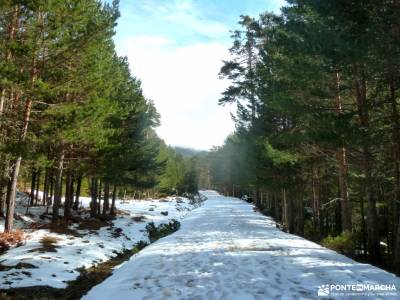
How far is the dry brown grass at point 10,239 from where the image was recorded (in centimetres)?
1441

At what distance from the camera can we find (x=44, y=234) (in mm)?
16953

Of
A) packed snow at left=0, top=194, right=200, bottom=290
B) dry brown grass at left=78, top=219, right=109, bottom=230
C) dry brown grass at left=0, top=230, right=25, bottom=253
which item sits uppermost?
dry brown grass at left=78, top=219, right=109, bottom=230

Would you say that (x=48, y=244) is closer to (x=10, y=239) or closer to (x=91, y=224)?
(x=10, y=239)

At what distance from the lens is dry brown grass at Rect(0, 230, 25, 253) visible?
14.4 m

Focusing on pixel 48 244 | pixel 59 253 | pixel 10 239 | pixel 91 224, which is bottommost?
pixel 59 253

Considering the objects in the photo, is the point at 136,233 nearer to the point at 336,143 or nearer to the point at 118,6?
the point at 118,6

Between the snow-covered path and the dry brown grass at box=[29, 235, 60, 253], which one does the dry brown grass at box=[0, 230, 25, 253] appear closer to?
the dry brown grass at box=[29, 235, 60, 253]

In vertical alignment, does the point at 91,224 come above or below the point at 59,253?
above

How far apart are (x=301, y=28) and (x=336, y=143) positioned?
3699 millimetres

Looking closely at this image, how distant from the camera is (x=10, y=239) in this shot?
1515cm

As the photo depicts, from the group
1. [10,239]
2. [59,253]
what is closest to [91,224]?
[10,239]

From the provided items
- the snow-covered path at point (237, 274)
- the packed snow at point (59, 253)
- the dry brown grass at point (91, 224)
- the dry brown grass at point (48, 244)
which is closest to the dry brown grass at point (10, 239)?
the packed snow at point (59, 253)

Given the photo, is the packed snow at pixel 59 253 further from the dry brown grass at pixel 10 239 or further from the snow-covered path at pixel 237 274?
the snow-covered path at pixel 237 274

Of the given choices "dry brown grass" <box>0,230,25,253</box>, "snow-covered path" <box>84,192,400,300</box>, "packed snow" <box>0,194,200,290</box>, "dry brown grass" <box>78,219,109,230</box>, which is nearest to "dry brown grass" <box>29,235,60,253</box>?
"packed snow" <box>0,194,200,290</box>
